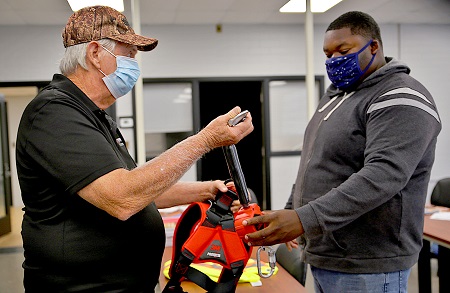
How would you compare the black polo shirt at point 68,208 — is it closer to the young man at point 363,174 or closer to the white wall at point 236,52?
the young man at point 363,174

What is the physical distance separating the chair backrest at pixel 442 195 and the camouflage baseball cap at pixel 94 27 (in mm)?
3181

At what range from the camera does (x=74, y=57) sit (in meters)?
1.29

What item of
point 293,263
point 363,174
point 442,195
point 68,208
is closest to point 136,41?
point 68,208

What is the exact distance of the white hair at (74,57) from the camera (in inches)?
50.6

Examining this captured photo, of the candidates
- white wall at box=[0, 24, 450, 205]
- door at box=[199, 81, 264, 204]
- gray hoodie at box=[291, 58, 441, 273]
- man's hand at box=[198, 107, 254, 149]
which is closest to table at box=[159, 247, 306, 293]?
gray hoodie at box=[291, 58, 441, 273]

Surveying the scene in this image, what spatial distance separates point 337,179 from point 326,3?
13.1 ft

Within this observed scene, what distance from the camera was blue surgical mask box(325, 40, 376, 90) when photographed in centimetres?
150

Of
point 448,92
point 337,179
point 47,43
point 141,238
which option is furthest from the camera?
point 448,92

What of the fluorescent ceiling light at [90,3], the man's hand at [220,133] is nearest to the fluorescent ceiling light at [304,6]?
the fluorescent ceiling light at [90,3]

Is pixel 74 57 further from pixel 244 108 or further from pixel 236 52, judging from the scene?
pixel 244 108

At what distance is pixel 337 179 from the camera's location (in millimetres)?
1403

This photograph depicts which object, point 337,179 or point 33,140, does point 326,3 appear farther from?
point 33,140

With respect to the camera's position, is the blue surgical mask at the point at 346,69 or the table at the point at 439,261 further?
the table at the point at 439,261

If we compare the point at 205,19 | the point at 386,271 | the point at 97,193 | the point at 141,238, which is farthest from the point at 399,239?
the point at 205,19
